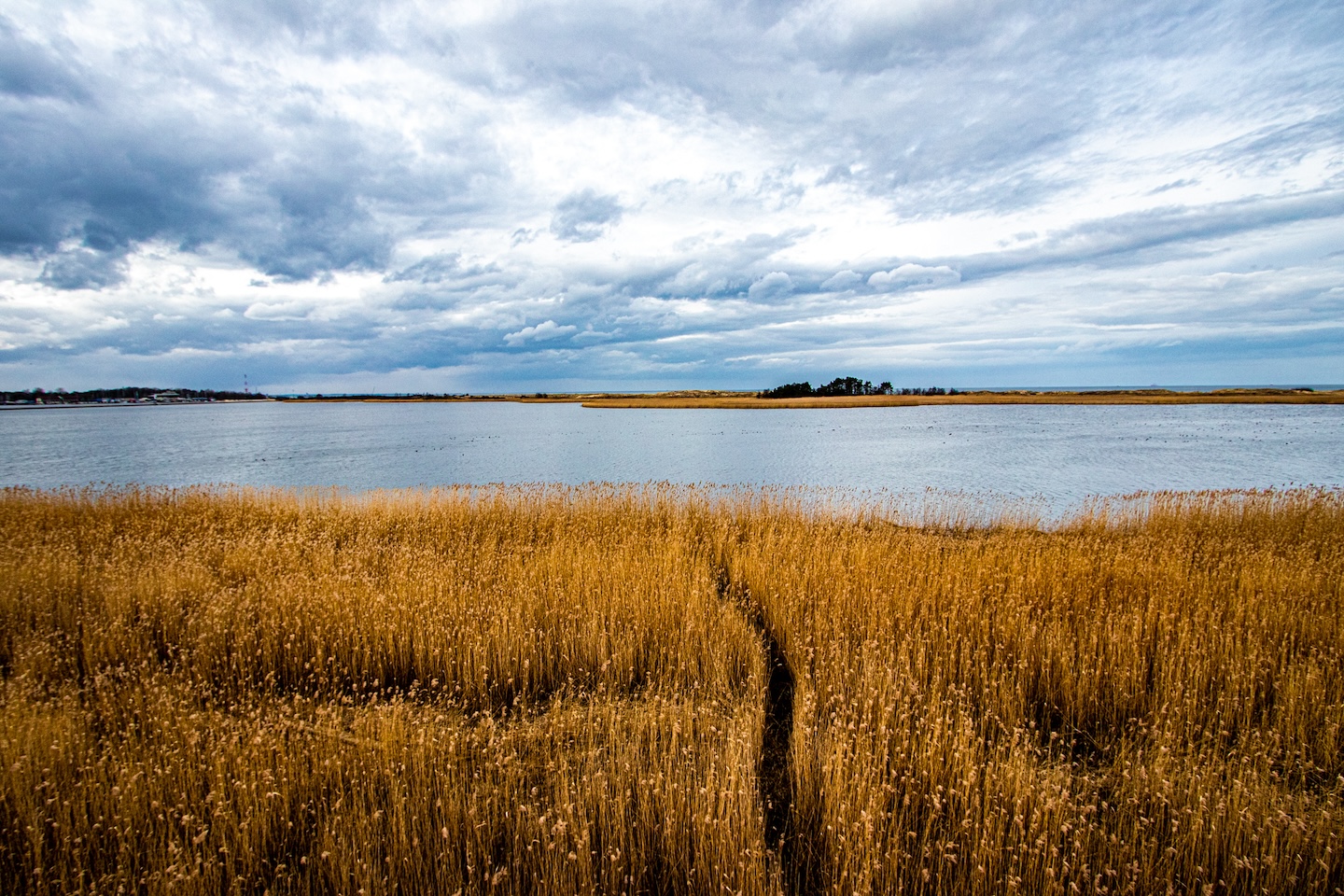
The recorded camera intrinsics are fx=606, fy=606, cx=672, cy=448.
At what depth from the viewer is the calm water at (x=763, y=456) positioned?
27750mm

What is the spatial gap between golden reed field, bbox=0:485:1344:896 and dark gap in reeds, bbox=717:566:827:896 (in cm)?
3

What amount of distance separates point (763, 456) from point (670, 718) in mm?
32749

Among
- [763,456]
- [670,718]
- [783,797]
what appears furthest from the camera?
[763,456]

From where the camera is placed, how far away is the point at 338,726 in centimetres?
513

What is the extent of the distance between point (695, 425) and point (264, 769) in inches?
2411

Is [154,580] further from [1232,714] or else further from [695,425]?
[695,425]

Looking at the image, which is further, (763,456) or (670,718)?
(763,456)

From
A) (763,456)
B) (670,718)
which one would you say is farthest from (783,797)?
(763,456)

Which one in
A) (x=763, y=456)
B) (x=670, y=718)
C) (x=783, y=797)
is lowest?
(x=763, y=456)

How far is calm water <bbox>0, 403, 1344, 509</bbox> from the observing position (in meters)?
27.8

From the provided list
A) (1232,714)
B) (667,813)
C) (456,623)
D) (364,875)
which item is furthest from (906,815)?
(456,623)

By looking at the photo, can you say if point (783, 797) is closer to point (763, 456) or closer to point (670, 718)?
point (670, 718)

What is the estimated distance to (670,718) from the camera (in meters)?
5.50

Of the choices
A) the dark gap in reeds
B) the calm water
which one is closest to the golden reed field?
the dark gap in reeds
